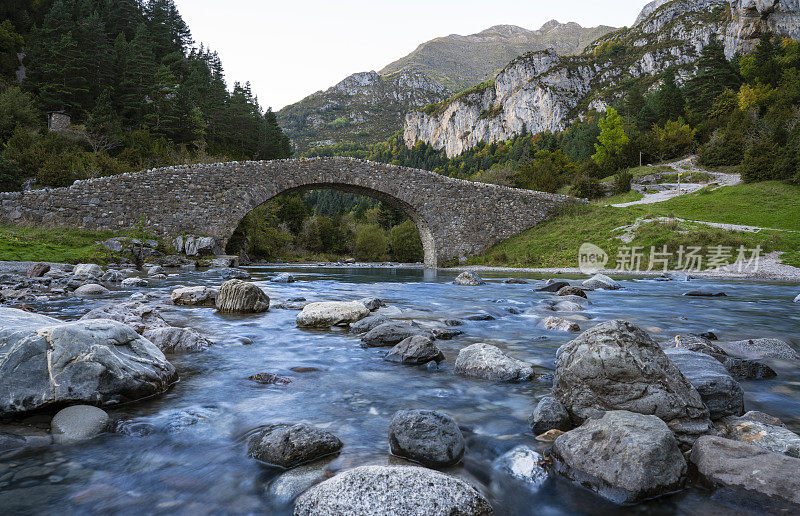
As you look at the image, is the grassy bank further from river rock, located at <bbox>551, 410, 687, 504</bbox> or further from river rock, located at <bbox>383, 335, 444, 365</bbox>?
river rock, located at <bbox>551, 410, 687, 504</bbox>

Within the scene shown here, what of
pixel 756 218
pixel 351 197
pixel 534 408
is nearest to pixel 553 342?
pixel 534 408

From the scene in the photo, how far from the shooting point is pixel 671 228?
19359 millimetres

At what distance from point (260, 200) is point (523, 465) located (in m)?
23.1

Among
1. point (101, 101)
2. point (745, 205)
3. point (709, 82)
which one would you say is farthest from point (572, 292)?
point (709, 82)

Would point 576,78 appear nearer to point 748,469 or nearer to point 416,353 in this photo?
point 416,353

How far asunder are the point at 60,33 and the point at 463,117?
150344 millimetres

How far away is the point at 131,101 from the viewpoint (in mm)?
36188

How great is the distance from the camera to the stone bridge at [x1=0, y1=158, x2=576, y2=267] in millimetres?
19219

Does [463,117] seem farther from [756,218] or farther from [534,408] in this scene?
[534,408]

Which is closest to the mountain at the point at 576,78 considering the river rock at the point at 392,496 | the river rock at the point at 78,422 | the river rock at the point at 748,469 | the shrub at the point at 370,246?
the shrub at the point at 370,246

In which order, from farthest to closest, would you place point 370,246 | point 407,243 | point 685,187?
point 370,246 < point 407,243 < point 685,187

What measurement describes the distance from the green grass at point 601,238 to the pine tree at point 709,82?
146 feet

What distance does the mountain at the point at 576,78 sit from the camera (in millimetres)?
121375

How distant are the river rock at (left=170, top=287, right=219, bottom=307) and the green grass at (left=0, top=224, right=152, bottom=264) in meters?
10.1
